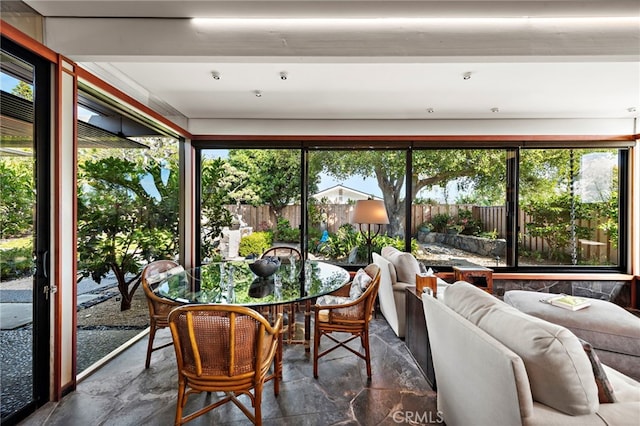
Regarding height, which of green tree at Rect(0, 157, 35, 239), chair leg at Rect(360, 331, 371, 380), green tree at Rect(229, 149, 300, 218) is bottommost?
chair leg at Rect(360, 331, 371, 380)

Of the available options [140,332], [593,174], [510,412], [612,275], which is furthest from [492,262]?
[140,332]

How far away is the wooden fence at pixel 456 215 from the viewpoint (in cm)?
417

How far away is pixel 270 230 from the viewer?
431 centimetres

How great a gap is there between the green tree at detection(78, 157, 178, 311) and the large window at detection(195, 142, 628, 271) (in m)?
0.88

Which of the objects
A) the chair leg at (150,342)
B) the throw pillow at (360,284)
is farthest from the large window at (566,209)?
the chair leg at (150,342)

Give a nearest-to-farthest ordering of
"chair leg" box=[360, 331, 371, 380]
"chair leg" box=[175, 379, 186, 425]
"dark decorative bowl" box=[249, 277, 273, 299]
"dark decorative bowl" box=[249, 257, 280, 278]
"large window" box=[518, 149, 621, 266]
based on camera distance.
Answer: "chair leg" box=[175, 379, 186, 425]
"dark decorative bowl" box=[249, 277, 273, 299]
"chair leg" box=[360, 331, 371, 380]
"dark decorative bowl" box=[249, 257, 280, 278]
"large window" box=[518, 149, 621, 266]

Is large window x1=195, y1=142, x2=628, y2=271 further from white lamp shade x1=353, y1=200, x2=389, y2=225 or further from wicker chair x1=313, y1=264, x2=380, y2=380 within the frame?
wicker chair x1=313, y1=264, x2=380, y2=380

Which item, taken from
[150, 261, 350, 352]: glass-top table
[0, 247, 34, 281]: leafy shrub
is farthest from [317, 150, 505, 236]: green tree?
[0, 247, 34, 281]: leafy shrub

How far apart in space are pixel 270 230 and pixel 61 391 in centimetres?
272

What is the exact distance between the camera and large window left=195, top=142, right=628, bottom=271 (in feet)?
13.7

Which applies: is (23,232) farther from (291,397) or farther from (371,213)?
(371,213)

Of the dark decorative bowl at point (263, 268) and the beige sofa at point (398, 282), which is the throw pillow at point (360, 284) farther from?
the dark decorative bowl at point (263, 268)

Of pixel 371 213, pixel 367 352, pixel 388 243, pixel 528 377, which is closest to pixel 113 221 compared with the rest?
pixel 367 352

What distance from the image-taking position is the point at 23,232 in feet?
6.09
